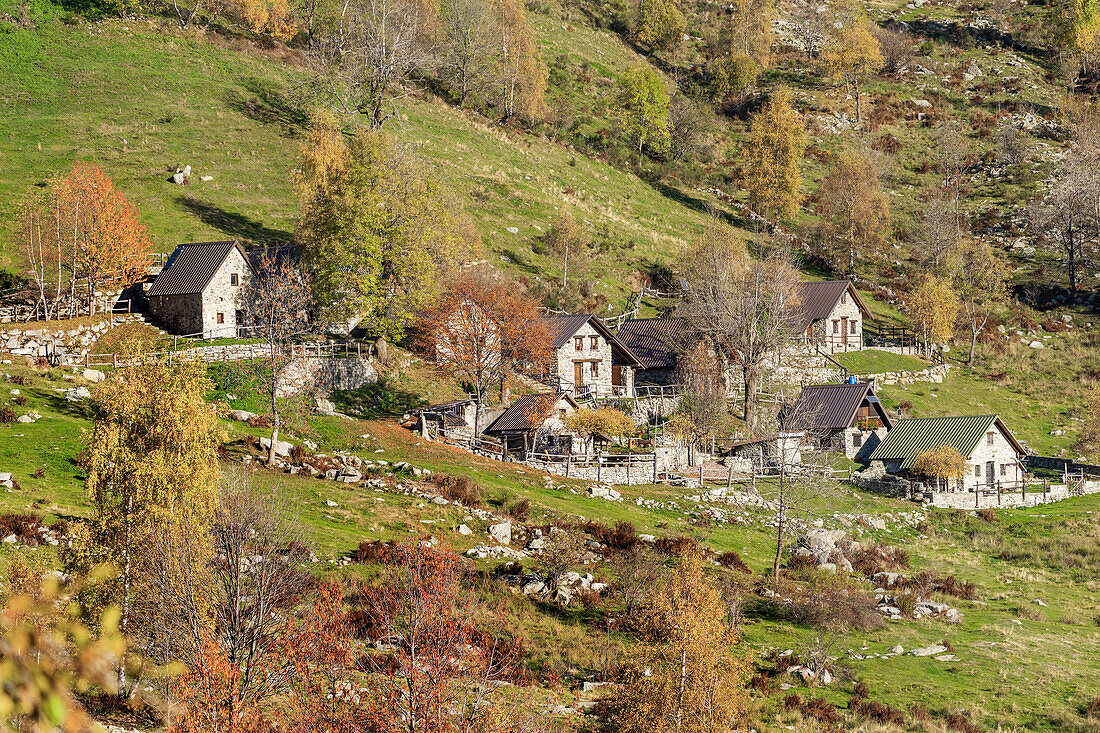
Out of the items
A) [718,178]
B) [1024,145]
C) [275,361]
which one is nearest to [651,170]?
[718,178]

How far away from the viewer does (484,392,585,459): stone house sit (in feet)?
197

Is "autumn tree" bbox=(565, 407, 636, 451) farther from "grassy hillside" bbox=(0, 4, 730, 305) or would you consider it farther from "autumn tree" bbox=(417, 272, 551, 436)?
"grassy hillside" bbox=(0, 4, 730, 305)

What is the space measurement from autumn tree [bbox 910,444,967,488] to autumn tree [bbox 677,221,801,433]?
39.3 feet

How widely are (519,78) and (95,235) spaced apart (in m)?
71.4

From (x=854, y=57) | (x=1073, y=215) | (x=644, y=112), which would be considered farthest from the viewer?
(x=854, y=57)

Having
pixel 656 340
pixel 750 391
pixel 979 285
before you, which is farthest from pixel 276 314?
pixel 979 285

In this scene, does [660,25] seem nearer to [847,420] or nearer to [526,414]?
[847,420]

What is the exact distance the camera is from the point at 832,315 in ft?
289

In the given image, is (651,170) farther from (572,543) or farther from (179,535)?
(179,535)

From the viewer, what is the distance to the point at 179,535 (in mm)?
23375

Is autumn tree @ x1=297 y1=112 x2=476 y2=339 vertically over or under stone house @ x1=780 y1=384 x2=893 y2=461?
over

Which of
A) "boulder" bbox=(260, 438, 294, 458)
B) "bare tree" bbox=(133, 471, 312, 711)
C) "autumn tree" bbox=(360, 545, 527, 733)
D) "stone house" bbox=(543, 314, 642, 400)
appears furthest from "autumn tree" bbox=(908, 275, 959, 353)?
"bare tree" bbox=(133, 471, 312, 711)

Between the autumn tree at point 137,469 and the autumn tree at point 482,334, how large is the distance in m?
36.3

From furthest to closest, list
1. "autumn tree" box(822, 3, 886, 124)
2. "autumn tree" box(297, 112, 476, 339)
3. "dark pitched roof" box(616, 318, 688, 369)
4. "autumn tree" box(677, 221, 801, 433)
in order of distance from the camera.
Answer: "autumn tree" box(822, 3, 886, 124)
"dark pitched roof" box(616, 318, 688, 369)
"autumn tree" box(677, 221, 801, 433)
"autumn tree" box(297, 112, 476, 339)
